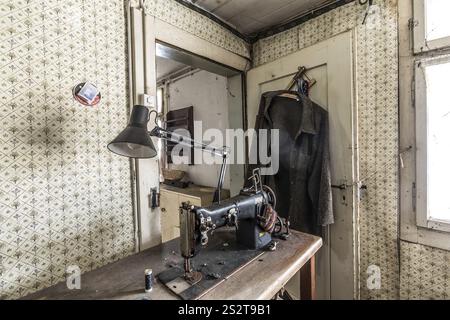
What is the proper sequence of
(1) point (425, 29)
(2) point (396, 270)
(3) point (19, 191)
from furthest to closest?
(2) point (396, 270) < (1) point (425, 29) < (3) point (19, 191)

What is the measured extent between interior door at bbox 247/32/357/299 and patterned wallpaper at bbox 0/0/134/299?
1194mm

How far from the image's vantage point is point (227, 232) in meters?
1.27

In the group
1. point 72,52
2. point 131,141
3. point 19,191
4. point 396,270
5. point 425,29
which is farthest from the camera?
point 396,270

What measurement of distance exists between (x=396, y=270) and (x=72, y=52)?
2.16 m

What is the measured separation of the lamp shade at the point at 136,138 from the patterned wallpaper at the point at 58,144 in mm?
290

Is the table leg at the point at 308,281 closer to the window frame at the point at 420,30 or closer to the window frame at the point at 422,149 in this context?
the window frame at the point at 422,149

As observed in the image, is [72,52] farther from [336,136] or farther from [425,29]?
[425,29]

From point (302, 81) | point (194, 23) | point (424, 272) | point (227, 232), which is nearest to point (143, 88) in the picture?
point (194, 23)

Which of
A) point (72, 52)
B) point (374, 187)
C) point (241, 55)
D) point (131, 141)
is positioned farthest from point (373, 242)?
point (72, 52)

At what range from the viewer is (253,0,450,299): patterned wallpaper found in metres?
1.30

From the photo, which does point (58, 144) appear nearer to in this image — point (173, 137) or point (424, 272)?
point (173, 137)

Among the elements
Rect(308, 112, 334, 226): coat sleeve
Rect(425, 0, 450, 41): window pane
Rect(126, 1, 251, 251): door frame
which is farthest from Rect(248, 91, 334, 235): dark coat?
Rect(126, 1, 251, 251): door frame

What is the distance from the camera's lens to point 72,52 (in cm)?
101

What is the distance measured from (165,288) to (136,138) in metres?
0.53
